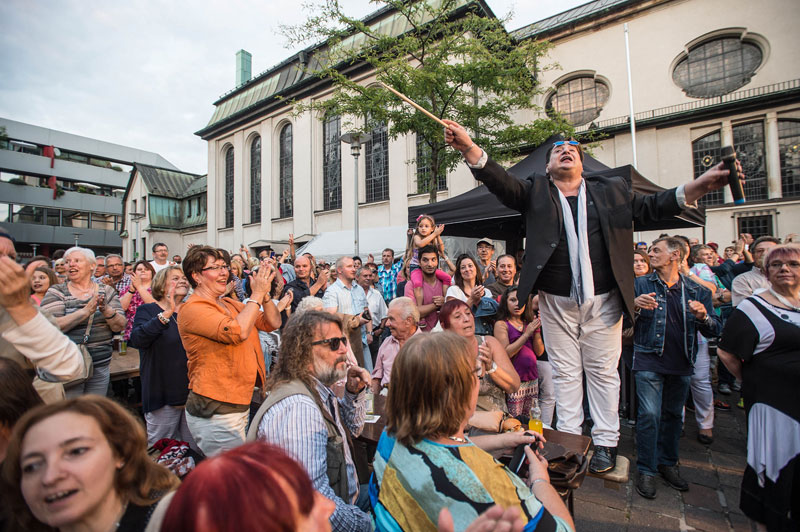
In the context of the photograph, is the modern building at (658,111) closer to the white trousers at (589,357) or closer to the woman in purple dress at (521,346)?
the woman in purple dress at (521,346)

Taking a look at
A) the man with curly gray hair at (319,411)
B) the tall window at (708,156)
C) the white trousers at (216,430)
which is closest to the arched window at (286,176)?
the tall window at (708,156)

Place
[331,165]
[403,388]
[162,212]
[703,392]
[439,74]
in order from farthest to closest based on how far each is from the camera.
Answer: [162,212] < [331,165] < [439,74] < [703,392] < [403,388]

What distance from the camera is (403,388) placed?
65.4 inches

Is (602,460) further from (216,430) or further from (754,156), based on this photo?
(754,156)

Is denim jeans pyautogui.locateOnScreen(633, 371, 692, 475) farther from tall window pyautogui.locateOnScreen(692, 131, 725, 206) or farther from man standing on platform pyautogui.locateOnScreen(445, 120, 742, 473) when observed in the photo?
tall window pyautogui.locateOnScreen(692, 131, 725, 206)

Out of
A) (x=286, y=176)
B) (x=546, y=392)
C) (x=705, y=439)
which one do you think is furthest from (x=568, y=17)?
(x=546, y=392)

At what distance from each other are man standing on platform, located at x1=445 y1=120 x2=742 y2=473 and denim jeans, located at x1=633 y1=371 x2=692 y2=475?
1.12 m

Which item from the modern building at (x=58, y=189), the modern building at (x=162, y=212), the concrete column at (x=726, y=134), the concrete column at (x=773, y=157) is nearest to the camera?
the concrete column at (x=773, y=157)

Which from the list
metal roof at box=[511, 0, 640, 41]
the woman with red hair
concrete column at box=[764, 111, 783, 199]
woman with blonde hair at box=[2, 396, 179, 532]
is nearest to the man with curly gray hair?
woman with blonde hair at box=[2, 396, 179, 532]

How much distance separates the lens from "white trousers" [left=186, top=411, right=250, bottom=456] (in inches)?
107

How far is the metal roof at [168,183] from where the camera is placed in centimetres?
3509

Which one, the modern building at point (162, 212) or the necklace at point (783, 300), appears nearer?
the necklace at point (783, 300)

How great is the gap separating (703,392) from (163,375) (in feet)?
17.7

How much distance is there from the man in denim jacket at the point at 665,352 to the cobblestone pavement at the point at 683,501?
0.17m
